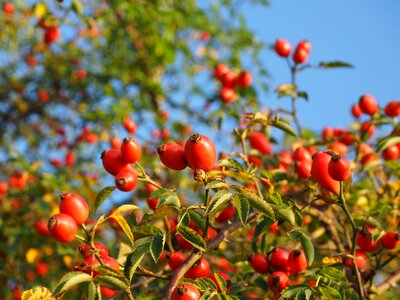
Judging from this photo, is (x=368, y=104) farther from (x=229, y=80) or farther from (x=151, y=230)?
(x=151, y=230)

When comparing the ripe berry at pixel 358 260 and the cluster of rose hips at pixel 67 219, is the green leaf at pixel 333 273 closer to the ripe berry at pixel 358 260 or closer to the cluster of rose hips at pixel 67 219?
the ripe berry at pixel 358 260

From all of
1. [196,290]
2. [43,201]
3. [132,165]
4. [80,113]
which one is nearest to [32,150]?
[80,113]

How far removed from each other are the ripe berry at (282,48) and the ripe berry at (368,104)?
23.6 inches

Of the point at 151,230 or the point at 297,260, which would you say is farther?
the point at 297,260

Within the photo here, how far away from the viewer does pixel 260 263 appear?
1.97m

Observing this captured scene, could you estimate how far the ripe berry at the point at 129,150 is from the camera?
1.75 m

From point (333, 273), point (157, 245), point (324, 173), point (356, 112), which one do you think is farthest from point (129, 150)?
point (356, 112)


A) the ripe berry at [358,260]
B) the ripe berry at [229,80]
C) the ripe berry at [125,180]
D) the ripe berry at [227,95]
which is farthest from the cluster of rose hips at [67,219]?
the ripe berry at [229,80]

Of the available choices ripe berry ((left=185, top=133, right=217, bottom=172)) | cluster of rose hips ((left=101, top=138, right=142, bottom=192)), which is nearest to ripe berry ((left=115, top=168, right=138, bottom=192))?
cluster of rose hips ((left=101, top=138, right=142, bottom=192))

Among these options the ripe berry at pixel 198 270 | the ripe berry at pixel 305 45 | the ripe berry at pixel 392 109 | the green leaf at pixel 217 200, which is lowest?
the ripe berry at pixel 198 270

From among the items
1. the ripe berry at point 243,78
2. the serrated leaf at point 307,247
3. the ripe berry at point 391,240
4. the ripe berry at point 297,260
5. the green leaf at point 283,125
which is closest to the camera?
the serrated leaf at point 307,247

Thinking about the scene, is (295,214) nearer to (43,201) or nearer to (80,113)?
(43,201)

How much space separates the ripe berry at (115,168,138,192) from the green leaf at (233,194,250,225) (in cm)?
45

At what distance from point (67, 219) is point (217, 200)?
0.48 metres
